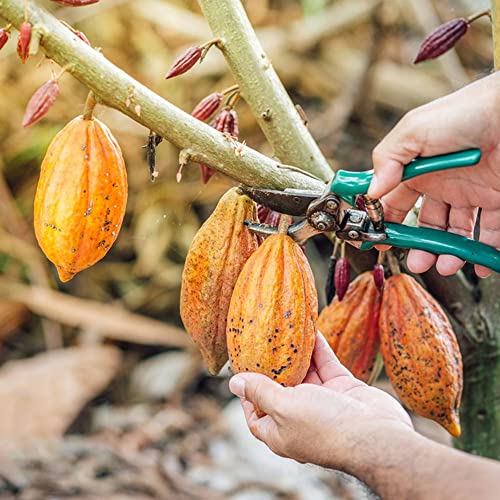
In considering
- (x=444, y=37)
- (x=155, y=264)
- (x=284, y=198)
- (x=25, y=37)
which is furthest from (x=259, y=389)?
(x=155, y=264)

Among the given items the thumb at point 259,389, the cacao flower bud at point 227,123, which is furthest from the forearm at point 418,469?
the cacao flower bud at point 227,123

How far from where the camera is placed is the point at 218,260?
101 cm

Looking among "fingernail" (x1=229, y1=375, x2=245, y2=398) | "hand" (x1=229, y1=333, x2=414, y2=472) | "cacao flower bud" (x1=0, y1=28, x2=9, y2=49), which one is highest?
"cacao flower bud" (x1=0, y1=28, x2=9, y2=49)

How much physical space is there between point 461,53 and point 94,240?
3.04m

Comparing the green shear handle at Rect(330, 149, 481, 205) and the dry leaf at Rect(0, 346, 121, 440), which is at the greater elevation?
the green shear handle at Rect(330, 149, 481, 205)

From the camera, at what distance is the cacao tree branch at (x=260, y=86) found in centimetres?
104

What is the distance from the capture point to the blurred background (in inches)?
99.0

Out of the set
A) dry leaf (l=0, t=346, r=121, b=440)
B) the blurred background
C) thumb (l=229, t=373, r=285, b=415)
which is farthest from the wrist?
dry leaf (l=0, t=346, r=121, b=440)

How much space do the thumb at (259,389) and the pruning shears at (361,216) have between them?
0.20 m

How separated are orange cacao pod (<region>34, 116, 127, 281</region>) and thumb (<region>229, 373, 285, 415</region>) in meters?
0.25

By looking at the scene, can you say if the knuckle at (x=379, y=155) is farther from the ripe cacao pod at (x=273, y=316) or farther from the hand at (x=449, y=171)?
the ripe cacao pod at (x=273, y=316)

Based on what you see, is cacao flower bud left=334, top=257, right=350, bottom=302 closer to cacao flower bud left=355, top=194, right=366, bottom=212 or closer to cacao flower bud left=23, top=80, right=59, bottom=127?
cacao flower bud left=355, top=194, right=366, bottom=212

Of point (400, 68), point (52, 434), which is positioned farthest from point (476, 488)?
point (400, 68)

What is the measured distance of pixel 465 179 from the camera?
1117 mm
